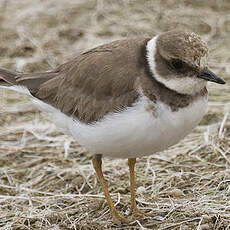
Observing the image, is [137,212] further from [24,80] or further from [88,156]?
[24,80]

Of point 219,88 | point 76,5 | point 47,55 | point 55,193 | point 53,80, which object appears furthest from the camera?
point 76,5

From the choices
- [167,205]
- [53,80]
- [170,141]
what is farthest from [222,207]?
[53,80]

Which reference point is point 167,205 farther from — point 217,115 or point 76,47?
point 76,47

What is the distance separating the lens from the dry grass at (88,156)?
516cm

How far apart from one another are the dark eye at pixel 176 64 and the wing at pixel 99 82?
10.2 inches

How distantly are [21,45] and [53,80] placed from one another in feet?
11.5

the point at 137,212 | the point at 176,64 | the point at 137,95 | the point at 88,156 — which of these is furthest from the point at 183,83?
the point at 88,156

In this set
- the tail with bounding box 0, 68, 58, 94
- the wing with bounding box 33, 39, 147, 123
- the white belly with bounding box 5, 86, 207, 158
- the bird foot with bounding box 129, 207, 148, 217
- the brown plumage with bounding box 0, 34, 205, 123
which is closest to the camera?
the white belly with bounding box 5, 86, 207, 158

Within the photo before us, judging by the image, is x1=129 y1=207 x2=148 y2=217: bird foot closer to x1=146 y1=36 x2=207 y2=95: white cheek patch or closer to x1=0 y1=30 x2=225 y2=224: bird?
x1=0 y1=30 x2=225 y2=224: bird

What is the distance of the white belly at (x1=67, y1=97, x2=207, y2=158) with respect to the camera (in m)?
4.30

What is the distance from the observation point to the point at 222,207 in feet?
16.1

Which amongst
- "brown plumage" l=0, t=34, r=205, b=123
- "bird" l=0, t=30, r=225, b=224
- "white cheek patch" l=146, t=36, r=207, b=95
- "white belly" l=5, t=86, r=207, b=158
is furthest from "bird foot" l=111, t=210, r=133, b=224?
"white cheek patch" l=146, t=36, r=207, b=95

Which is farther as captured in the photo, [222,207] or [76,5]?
[76,5]

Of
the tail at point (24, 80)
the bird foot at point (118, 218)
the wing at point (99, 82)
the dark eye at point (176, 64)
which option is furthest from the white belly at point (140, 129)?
the tail at point (24, 80)
